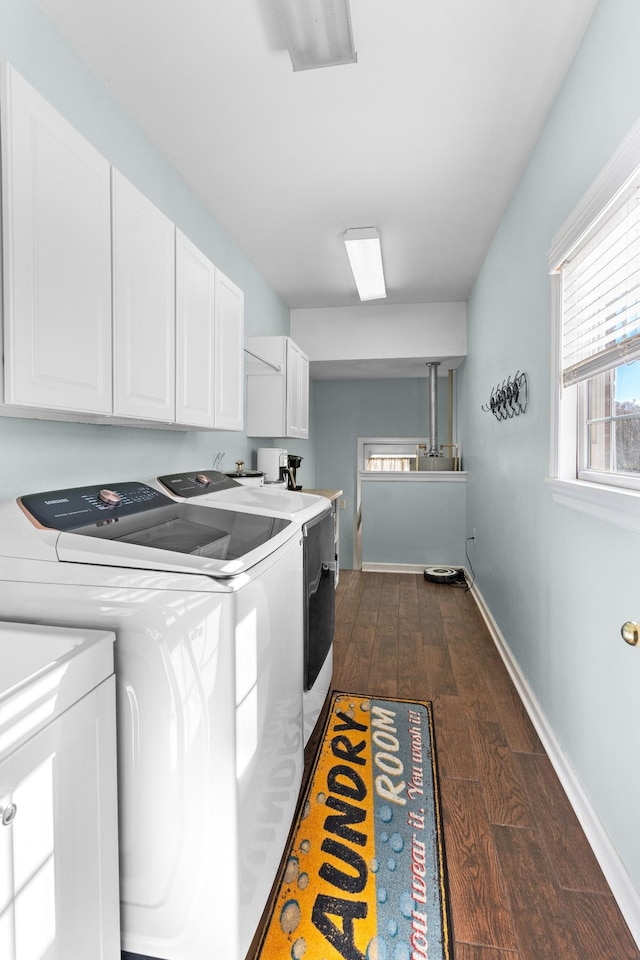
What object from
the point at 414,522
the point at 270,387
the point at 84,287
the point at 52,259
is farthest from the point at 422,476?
the point at 52,259

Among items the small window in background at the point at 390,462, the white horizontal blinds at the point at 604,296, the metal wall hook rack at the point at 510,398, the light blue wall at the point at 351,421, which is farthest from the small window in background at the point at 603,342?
the small window in background at the point at 390,462

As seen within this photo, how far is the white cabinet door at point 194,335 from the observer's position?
183 centimetres

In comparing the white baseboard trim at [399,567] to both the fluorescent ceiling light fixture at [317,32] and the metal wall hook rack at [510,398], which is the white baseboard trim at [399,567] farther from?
the fluorescent ceiling light fixture at [317,32]

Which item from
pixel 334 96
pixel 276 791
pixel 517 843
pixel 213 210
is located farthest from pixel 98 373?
pixel 213 210

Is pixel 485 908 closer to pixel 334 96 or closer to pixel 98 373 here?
pixel 98 373

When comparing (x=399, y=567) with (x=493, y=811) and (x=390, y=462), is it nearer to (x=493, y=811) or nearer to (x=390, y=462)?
(x=390, y=462)

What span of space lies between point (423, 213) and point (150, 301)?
6.91ft

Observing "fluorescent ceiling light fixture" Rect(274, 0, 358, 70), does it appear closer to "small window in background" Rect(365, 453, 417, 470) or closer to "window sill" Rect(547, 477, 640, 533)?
"window sill" Rect(547, 477, 640, 533)

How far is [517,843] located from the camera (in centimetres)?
153

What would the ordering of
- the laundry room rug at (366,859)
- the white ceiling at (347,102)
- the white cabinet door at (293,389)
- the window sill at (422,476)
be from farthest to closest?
1. the window sill at (422,476)
2. the white cabinet door at (293,389)
3. the white ceiling at (347,102)
4. the laundry room rug at (366,859)

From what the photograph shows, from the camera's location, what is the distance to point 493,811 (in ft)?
5.45

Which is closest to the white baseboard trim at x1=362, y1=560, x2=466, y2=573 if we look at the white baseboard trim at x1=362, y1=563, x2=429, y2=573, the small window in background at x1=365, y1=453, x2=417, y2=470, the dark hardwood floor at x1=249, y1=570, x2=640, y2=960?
the white baseboard trim at x1=362, y1=563, x2=429, y2=573

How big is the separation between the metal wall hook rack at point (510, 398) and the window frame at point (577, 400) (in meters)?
0.55

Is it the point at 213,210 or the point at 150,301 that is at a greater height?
the point at 213,210
